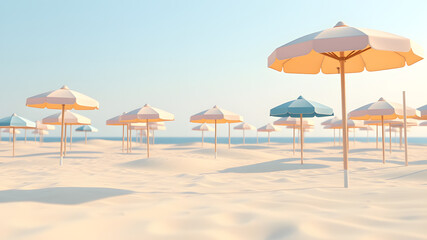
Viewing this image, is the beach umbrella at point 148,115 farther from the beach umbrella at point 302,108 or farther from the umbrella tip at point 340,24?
the umbrella tip at point 340,24

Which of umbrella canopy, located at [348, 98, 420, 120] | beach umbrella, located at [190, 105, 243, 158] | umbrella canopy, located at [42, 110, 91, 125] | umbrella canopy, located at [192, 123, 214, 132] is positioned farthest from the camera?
umbrella canopy, located at [192, 123, 214, 132]

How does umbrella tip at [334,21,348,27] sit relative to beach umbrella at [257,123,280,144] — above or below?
above

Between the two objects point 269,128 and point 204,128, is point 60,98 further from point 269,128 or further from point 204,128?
point 204,128

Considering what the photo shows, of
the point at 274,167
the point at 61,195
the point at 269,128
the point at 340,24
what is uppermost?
the point at 340,24

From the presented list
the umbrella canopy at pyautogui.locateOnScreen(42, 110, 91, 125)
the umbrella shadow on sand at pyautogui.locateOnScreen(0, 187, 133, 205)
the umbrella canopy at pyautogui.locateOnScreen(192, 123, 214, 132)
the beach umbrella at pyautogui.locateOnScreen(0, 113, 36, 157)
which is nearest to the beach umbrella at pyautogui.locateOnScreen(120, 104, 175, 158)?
the umbrella canopy at pyautogui.locateOnScreen(42, 110, 91, 125)

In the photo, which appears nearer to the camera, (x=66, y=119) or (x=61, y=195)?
(x=61, y=195)

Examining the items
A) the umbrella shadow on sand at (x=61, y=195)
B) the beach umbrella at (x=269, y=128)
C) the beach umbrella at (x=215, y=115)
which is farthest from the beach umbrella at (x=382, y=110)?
the beach umbrella at (x=269, y=128)

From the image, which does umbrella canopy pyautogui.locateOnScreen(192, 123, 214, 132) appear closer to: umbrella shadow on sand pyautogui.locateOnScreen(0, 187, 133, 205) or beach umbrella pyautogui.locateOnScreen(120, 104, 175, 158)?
beach umbrella pyautogui.locateOnScreen(120, 104, 175, 158)

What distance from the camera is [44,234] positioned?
6.95 ft

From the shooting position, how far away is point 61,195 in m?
3.54

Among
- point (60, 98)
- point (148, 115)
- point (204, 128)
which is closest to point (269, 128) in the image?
point (204, 128)

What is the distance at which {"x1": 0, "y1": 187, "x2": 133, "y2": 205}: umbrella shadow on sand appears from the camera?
3.27m

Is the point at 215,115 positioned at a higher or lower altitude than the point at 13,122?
higher

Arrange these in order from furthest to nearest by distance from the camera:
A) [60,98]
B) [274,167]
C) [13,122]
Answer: [13,122] < [60,98] < [274,167]
